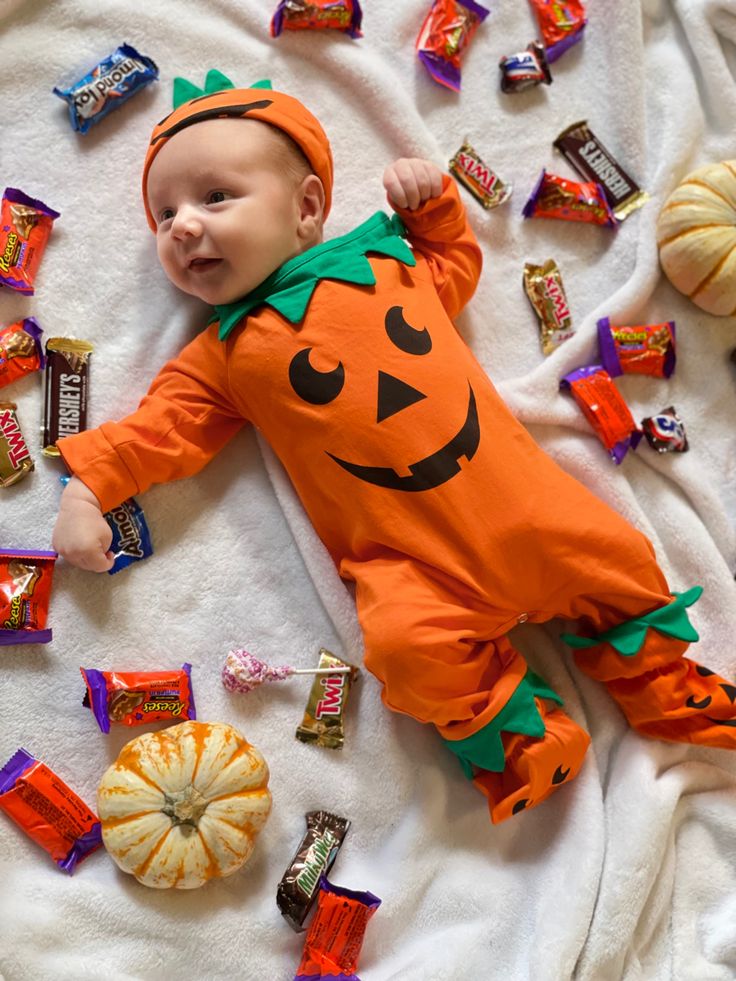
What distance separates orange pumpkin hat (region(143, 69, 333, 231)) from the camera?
4.42 feet

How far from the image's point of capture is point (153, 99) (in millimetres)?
1534

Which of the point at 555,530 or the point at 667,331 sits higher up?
the point at 667,331

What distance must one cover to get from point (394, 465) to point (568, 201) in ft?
2.13

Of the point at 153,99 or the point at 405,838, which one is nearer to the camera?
the point at 405,838

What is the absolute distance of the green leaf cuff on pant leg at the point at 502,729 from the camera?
1.29m

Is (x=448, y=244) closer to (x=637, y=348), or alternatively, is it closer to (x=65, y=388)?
(x=637, y=348)

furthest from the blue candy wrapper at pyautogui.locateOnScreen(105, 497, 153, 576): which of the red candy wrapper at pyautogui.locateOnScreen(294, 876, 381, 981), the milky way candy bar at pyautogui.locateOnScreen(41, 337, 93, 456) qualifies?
the red candy wrapper at pyautogui.locateOnScreen(294, 876, 381, 981)

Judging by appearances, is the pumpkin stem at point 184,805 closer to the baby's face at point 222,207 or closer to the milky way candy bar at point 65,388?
the milky way candy bar at point 65,388

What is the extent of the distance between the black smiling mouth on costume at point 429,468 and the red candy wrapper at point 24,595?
51cm

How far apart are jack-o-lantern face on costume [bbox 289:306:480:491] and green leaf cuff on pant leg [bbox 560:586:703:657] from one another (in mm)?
368

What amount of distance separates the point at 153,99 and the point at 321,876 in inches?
53.5

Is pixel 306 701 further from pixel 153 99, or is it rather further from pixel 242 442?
pixel 153 99

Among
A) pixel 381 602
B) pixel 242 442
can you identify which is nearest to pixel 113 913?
pixel 381 602

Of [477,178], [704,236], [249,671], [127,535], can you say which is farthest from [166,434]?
[704,236]
